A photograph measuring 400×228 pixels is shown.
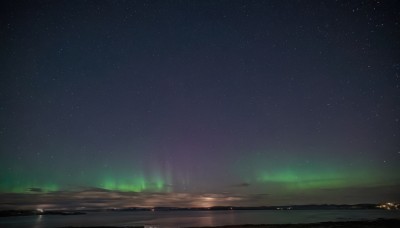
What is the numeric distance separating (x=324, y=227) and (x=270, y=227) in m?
8.47

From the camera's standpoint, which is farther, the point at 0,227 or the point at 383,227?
the point at 0,227

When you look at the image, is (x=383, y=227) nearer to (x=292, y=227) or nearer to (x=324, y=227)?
(x=324, y=227)

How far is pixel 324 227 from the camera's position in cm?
5206

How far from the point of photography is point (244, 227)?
180 ft

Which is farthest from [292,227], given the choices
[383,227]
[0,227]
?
[0,227]

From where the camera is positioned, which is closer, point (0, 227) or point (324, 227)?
point (324, 227)

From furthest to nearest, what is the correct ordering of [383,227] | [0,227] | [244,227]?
[0,227]
[244,227]
[383,227]

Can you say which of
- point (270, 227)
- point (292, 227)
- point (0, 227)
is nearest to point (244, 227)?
point (270, 227)

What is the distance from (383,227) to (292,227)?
1395 cm

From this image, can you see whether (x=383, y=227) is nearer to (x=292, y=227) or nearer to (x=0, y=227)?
(x=292, y=227)

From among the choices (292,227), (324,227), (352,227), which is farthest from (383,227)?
(292,227)

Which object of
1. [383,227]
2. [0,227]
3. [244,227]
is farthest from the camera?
[0,227]

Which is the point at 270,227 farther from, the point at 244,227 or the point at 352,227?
the point at 352,227

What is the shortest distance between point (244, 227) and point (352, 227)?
56.4ft
